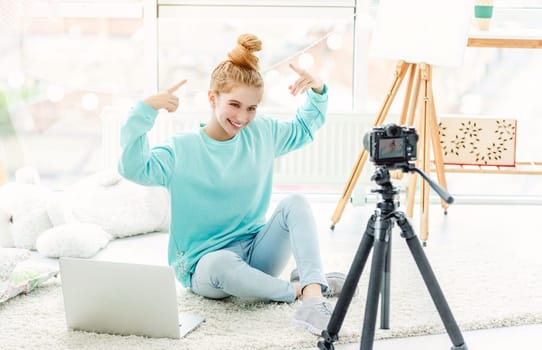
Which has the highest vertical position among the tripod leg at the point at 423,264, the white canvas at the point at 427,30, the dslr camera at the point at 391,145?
the white canvas at the point at 427,30

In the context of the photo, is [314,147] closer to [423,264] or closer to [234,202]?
[234,202]

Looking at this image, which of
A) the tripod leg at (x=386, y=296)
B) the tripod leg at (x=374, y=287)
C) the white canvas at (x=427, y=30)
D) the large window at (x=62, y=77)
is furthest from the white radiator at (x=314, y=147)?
the tripod leg at (x=374, y=287)

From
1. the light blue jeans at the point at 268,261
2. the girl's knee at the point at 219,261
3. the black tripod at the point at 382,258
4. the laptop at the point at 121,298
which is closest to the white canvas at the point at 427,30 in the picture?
the light blue jeans at the point at 268,261

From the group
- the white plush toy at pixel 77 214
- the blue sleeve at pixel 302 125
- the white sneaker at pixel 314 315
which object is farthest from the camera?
the white plush toy at pixel 77 214

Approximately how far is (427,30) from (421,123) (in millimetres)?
339

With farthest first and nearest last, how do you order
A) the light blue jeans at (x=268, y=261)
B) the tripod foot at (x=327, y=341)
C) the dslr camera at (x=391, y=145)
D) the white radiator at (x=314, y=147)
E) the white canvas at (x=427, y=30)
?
the white radiator at (x=314, y=147) < the white canvas at (x=427, y=30) < the light blue jeans at (x=268, y=261) < the tripod foot at (x=327, y=341) < the dslr camera at (x=391, y=145)

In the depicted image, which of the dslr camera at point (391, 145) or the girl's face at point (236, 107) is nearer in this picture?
Answer: the dslr camera at point (391, 145)

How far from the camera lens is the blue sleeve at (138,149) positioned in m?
2.06

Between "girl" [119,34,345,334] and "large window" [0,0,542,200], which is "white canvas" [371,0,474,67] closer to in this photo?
"large window" [0,0,542,200]

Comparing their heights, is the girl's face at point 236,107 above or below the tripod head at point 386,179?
above

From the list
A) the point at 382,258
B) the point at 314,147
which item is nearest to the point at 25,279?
the point at 382,258

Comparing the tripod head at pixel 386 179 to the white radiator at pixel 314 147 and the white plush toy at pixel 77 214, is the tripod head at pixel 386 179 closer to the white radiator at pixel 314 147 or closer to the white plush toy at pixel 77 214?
the white plush toy at pixel 77 214

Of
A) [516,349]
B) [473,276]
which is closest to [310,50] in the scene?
[473,276]

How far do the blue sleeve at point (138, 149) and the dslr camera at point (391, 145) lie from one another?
614mm
